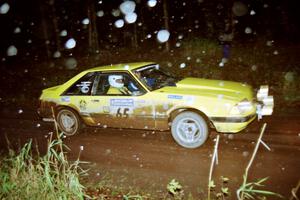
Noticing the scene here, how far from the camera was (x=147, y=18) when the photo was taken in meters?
23.0

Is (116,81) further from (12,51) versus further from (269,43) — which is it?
(12,51)

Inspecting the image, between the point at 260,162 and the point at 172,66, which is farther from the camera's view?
the point at 172,66

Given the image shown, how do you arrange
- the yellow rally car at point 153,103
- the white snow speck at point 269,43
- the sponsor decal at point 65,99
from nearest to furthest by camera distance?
the yellow rally car at point 153,103
the sponsor decal at point 65,99
the white snow speck at point 269,43

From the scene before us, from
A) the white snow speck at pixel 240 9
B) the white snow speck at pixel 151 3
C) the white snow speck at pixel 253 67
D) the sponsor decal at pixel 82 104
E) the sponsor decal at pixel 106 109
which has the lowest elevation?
the sponsor decal at pixel 106 109

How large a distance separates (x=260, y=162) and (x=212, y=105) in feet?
3.99

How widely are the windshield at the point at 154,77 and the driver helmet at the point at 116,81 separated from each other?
1.12 ft

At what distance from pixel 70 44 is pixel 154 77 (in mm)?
19373

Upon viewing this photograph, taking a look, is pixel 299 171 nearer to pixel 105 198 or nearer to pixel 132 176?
pixel 132 176

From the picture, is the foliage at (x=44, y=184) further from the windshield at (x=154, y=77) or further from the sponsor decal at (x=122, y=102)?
the windshield at (x=154, y=77)

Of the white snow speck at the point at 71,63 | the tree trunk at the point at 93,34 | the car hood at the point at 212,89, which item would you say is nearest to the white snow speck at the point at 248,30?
the tree trunk at the point at 93,34

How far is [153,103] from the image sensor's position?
5801 mm

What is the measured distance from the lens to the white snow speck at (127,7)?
22.4m

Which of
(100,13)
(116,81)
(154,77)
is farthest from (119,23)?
(116,81)

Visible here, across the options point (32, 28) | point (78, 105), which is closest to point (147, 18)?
point (32, 28)
